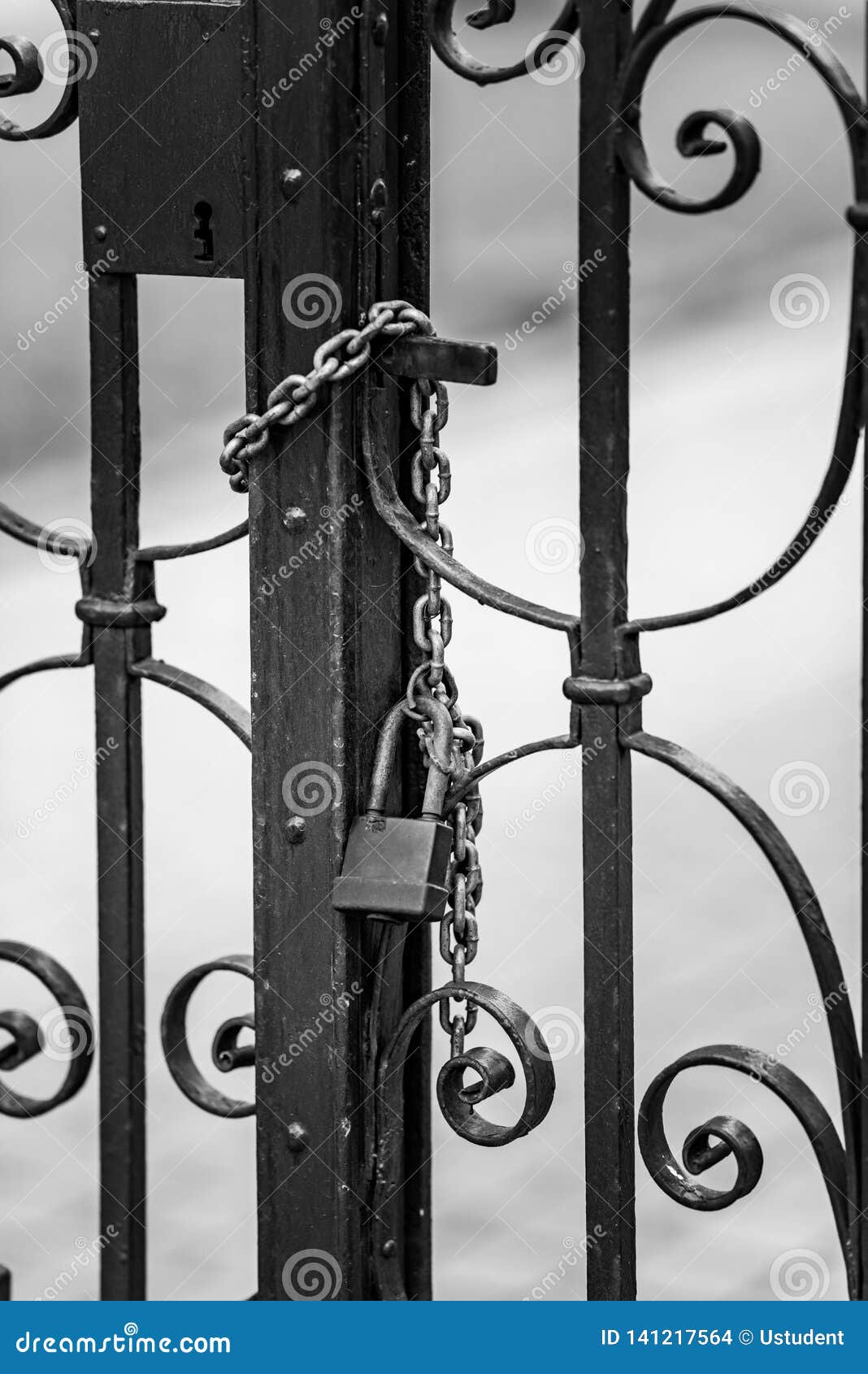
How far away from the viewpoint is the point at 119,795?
1.45 m

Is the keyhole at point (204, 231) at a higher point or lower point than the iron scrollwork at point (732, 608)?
higher

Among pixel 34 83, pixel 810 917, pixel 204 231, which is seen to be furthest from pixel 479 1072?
pixel 34 83

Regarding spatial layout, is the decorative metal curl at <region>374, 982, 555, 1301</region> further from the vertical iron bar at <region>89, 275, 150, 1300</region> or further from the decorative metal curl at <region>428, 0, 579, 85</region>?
the decorative metal curl at <region>428, 0, 579, 85</region>

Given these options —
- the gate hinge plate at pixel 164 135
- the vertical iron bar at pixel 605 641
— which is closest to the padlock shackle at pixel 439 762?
the vertical iron bar at pixel 605 641

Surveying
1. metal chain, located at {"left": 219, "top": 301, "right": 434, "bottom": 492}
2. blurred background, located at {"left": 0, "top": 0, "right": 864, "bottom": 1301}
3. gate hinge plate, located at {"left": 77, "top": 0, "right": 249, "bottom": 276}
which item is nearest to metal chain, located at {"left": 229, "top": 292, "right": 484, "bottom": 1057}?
metal chain, located at {"left": 219, "top": 301, "right": 434, "bottom": 492}

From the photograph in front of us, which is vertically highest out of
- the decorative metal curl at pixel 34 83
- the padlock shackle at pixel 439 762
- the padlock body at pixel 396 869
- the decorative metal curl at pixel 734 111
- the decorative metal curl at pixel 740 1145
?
the decorative metal curl at pixel 34 83

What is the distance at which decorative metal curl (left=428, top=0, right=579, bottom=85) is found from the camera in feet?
3.74

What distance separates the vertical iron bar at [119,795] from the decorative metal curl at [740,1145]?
462mm

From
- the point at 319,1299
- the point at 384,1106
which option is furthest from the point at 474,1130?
the point at 319,1299

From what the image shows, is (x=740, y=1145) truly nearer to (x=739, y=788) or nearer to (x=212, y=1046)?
(x=739, y=788)

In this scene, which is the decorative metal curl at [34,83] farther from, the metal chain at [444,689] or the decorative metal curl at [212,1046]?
the decorative metal curl at [212,1046]

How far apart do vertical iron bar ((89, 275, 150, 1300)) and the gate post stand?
158 mm

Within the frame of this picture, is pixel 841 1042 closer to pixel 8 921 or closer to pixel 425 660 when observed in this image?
pixel 425 660

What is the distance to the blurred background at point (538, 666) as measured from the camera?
2.61 metres
